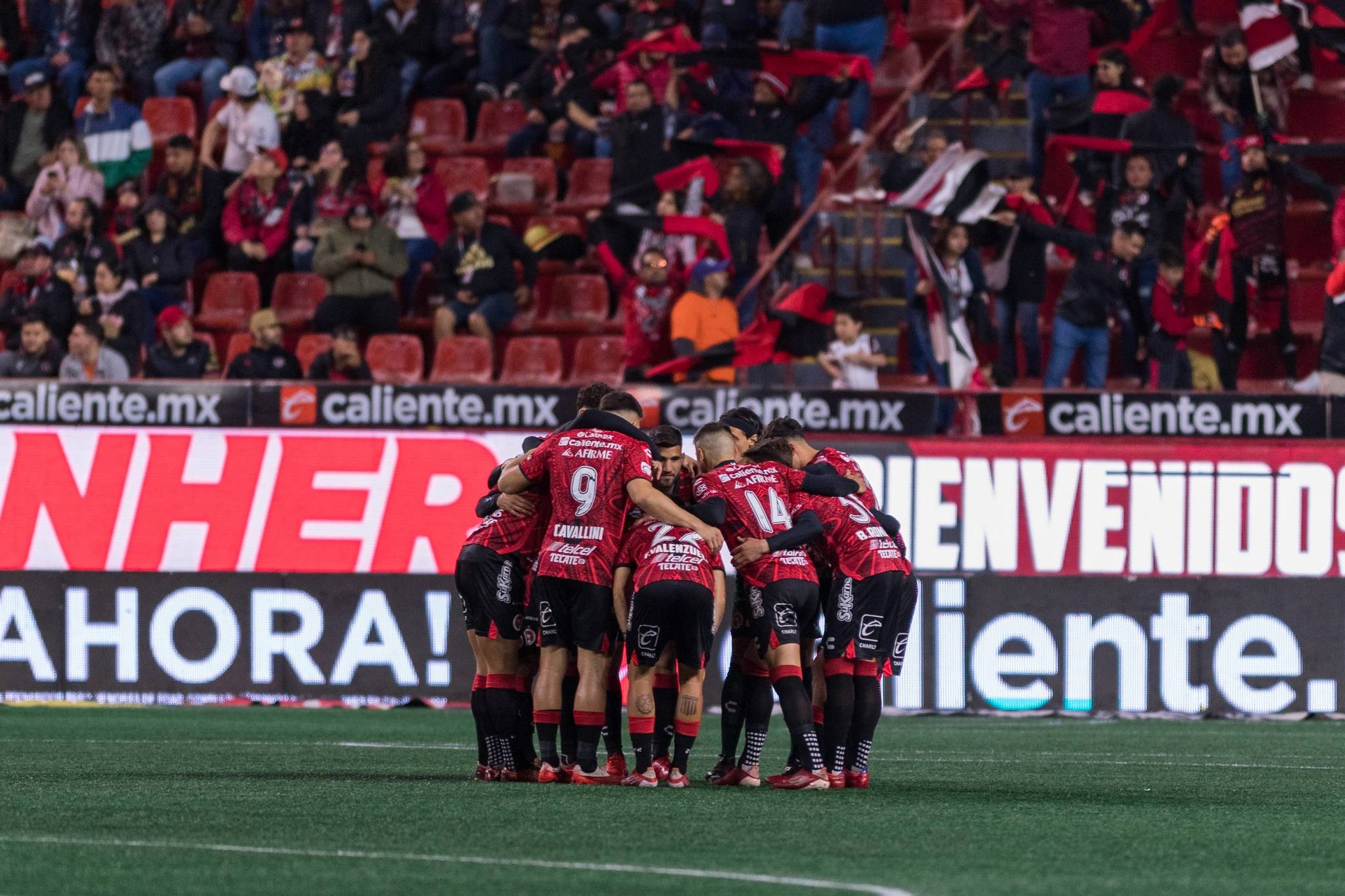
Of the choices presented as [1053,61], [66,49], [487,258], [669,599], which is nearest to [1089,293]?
[1053,61]

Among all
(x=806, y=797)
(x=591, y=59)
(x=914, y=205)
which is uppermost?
(x=591, y=59)

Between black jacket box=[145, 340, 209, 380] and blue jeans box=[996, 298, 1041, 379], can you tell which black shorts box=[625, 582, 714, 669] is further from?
black jacket box=[145, 340, 209, 380]

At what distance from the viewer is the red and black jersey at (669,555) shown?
10.5 meters

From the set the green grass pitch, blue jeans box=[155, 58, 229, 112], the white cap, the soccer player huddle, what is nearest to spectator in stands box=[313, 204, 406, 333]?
A: the white cap

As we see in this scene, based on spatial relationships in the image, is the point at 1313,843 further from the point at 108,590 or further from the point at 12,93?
the point at 12,93

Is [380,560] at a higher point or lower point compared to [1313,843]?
higher

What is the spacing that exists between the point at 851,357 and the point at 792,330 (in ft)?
1.79

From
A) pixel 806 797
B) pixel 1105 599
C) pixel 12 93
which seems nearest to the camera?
pixel 806 797

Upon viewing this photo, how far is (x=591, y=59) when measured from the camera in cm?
2105

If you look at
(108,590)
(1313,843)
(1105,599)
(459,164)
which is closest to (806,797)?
(1313,843)

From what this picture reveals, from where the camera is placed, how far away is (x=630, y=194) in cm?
1892

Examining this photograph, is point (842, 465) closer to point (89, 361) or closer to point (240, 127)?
point (89, 361)

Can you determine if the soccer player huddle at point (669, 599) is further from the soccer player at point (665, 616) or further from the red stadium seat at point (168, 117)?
the red stadium seat at point (168, 117)

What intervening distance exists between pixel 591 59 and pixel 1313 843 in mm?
14039
